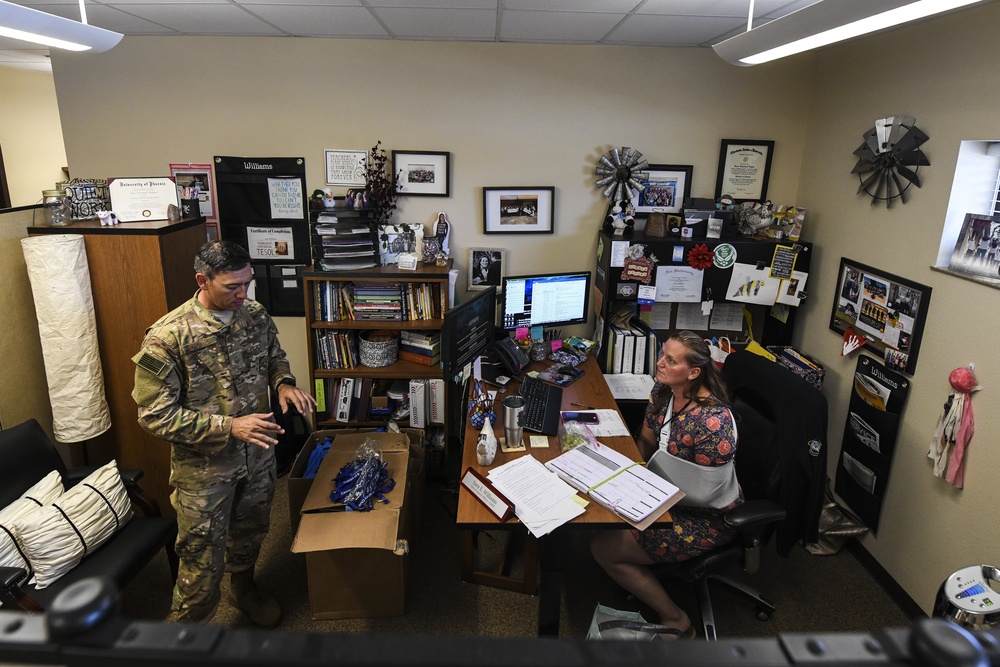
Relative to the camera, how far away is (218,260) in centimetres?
205

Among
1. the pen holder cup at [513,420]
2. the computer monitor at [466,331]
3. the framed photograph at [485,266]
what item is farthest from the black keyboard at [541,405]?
the framed photograph at [485,266]

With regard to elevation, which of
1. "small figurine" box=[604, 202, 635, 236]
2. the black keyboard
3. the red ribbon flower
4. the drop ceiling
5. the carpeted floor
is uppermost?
the drop ceiling

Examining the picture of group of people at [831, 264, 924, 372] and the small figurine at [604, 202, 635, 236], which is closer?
the picture of group of people at [831, 264, 924, 372]

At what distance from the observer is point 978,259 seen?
2299 millimetres

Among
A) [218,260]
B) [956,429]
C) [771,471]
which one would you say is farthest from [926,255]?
[218,260]

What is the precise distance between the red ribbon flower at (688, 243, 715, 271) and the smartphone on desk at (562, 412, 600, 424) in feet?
3.93

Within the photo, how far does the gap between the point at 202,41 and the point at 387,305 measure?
5.73 feet

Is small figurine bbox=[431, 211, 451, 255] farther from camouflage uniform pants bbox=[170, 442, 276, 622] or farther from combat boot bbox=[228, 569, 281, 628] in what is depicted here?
combat boot bbox=[228, 569, 281, 628]

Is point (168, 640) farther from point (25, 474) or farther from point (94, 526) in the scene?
point (25, 474)

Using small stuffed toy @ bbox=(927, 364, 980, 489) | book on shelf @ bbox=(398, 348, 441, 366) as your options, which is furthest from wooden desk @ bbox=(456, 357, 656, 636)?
small stuffed toy @ bbox=(927, 364, 980, 489)

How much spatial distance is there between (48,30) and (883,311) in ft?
11.3

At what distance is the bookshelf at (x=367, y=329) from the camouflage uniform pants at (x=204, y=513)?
1.02 m

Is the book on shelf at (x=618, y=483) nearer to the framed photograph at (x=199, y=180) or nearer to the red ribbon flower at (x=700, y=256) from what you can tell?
the red ribbon flower at (x=700, y=256)

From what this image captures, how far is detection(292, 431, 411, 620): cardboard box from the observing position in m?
2.28
